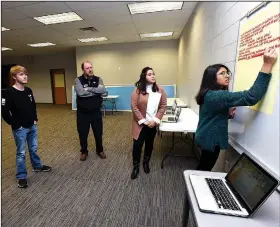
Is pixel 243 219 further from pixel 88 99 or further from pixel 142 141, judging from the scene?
pixel 88 99

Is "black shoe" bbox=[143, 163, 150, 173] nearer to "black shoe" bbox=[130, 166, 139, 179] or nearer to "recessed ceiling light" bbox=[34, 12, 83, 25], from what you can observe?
"black shoe" bbox=[130, 166, 139, 179]

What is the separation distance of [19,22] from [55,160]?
3.36m

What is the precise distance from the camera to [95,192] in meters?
2.05

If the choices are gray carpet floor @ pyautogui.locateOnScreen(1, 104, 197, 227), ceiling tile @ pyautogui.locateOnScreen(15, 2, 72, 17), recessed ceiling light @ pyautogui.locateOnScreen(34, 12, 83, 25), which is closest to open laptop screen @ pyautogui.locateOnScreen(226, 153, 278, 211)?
gray carpet floor @ pyautogui.locateOnScreen(1, 104, 197, 227)

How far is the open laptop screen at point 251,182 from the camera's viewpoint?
76 cm

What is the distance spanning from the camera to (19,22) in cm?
417

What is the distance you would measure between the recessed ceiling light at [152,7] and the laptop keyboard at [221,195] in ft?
11.2

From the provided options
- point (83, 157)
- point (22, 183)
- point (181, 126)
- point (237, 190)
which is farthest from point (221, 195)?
point (83, 157)

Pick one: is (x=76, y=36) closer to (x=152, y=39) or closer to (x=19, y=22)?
(x=19, y=22)

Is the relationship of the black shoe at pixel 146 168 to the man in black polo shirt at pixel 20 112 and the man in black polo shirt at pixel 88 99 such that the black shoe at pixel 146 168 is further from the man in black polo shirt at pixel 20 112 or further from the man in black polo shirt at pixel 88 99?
the man in black polo shirt at pixel 20 112

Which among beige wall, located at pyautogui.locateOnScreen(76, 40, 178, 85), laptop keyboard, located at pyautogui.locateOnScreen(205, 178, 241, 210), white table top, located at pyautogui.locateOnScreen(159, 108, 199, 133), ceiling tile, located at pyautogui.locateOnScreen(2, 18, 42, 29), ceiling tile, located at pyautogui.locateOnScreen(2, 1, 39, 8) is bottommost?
white table top, located at pyautogui.locateOnScreen(159, 108, 199, 133)

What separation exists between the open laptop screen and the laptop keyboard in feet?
0.15

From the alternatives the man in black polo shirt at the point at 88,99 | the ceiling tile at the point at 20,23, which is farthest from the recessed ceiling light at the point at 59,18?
the man in black polo shirt at the point at 88,99

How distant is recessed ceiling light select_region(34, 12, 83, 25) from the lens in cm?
389
